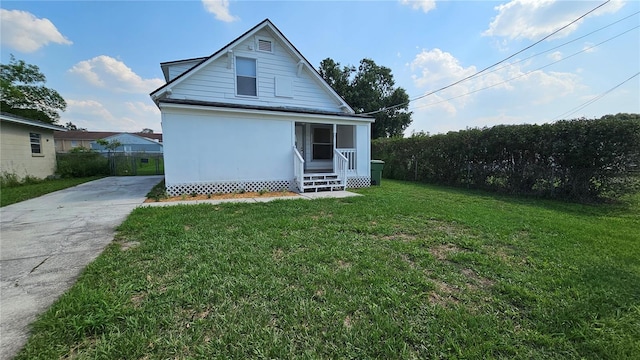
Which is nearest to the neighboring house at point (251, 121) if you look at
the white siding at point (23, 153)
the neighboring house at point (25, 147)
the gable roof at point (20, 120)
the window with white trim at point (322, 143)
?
the window with white trim at point (322, 143)

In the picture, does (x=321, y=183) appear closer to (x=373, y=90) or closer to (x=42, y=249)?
(x=42, y=249)

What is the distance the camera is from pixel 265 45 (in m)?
10.5

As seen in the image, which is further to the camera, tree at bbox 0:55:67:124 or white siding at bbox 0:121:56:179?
tree at bbox 0:55:67:124

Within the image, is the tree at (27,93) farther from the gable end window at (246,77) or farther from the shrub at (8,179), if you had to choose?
the gable end window at (246,77)

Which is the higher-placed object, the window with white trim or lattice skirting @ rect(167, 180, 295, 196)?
the window with white trim

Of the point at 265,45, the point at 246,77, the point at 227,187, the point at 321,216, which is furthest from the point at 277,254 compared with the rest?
the point at 265,45

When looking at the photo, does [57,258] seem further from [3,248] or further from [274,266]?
[274,266]

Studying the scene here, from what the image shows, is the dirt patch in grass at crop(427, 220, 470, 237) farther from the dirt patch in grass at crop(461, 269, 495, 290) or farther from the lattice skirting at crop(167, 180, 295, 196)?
the lattice skirting at crop(167, 180, 295, 196)

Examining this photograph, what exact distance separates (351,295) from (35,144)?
18.2 meters

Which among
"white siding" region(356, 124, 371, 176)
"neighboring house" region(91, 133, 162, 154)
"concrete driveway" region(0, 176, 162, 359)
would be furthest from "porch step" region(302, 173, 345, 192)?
"neighboring house" region(91, 133, 162, 154)

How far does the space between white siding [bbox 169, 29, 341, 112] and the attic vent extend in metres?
0.15

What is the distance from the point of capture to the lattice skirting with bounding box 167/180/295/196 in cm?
835

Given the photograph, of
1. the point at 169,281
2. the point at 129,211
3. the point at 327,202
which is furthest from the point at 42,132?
the point at 169,281

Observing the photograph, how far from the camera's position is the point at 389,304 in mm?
2408
